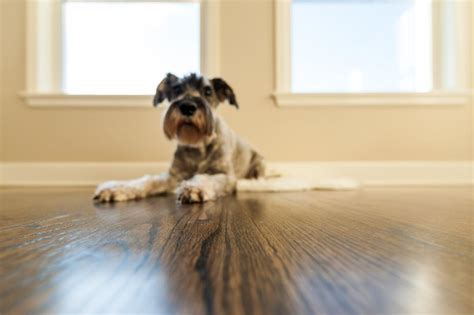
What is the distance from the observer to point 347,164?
2840 mm

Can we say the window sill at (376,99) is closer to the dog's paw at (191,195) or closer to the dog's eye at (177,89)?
the dog's eye at (177,89)

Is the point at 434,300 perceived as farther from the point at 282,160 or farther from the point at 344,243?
the point at 282,160

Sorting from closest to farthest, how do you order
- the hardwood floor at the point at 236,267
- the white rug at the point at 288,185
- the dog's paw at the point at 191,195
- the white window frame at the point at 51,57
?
the hardwood floor at the point at 236,267 → the dog's paw at the point at 191,195 → the white rug at the point at 288,185 → the white window frame at the point at 51,57

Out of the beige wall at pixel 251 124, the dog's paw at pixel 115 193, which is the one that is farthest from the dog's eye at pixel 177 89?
the beige wall at pixel 251 124

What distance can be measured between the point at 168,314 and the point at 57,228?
0.57 metres

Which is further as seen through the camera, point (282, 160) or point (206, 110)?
point (282, 160)

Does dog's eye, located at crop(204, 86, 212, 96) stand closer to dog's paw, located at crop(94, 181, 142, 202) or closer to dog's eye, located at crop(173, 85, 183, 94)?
dog's eye, located at crop(173, 85, 183, 94)

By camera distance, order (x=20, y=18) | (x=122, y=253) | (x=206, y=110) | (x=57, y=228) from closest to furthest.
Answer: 1. (x=122, y=253)
2. (x=57, y=228)
3. (x=206, y=110)
4. (x=20, y=18)

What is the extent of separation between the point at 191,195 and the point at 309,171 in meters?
A: 1.71

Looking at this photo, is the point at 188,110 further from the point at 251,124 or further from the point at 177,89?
the point at 251,124

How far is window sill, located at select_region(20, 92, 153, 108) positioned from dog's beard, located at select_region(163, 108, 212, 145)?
118 centimetres

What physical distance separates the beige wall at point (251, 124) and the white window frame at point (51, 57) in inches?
2.8

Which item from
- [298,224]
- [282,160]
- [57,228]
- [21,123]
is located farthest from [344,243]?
[21,123]

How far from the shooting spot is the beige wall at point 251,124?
2.78 m
